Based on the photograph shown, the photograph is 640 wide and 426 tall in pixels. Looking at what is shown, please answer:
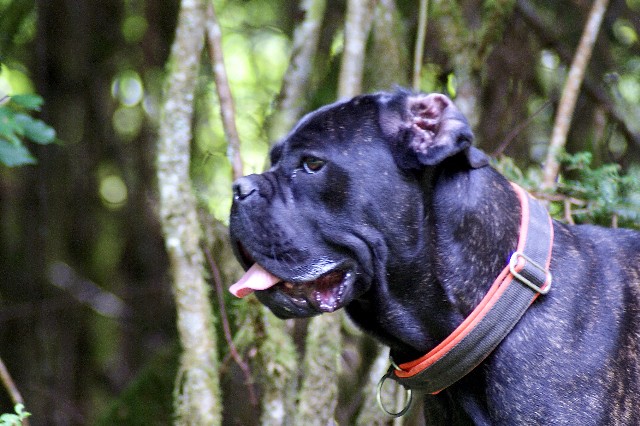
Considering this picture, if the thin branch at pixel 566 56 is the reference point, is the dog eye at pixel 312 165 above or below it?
above

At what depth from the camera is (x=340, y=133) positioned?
9.16ft

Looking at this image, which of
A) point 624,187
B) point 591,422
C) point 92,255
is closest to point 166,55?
point 92,255

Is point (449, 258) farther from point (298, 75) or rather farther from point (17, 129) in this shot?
point (298, 75)

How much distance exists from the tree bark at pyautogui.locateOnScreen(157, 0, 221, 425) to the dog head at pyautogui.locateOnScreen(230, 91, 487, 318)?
3.00ft

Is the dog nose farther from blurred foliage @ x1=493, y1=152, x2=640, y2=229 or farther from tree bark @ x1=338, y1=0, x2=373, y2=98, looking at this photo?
blurred foliage @ x1=493, y1=152, x2=640, y2=229

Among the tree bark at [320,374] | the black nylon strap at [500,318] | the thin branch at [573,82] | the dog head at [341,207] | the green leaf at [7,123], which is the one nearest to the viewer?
the black nylon strap at [500,318]

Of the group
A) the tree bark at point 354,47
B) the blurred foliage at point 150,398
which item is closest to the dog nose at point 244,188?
the tree bark at point 354,47

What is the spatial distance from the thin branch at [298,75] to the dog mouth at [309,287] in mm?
1652

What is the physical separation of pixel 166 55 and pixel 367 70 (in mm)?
2209

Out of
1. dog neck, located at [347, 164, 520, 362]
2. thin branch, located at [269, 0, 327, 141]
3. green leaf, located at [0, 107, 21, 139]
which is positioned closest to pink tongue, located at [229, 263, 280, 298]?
dog neck, located at [347, 164, 520, 362]

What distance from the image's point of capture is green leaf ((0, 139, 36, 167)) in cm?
348

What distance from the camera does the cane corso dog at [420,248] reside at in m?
2.65

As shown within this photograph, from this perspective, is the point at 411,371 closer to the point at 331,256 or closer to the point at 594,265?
the point at 331,256

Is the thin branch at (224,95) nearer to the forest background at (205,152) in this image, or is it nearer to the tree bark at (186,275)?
the forest background at (205,152)
